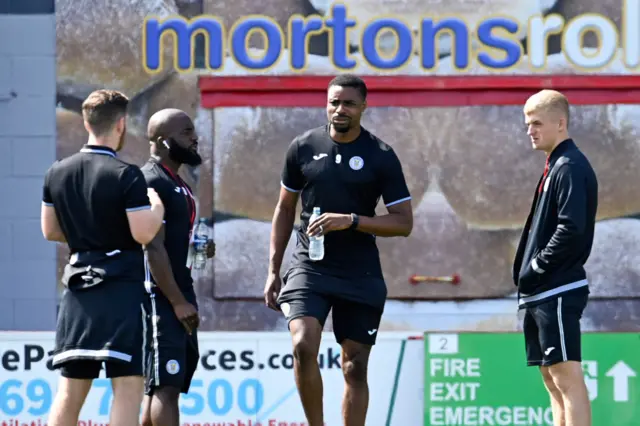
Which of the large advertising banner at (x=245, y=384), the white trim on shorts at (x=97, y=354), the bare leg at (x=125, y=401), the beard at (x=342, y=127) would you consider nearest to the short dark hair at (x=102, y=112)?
the white trim on shorts at (x=97, y=354)

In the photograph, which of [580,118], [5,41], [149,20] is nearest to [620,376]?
[580,118]

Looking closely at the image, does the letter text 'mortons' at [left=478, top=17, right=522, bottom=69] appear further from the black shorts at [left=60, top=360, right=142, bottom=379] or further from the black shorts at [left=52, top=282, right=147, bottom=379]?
the black shorts at [left=60, top=360, right=142, bottom=379]

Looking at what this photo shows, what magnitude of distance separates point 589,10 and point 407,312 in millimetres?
2945

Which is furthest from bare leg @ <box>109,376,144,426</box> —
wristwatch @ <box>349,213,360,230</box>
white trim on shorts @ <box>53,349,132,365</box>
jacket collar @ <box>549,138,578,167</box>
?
jacket collar @ <box>549,138,578,167</box>

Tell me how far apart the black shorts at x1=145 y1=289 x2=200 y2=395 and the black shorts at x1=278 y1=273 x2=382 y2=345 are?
630 millimetres

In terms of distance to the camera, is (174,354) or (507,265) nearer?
(174,354)

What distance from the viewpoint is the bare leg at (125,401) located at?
5.59 m

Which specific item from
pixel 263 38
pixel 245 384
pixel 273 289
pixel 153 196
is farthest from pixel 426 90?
pixel 153 196

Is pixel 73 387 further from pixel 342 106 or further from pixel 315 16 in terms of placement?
pixel 315 16

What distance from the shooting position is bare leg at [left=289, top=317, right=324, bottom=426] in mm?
6262

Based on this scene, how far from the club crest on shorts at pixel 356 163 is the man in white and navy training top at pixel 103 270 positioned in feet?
4.01

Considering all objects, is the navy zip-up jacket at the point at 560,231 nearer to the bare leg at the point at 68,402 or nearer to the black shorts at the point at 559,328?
the black shorts at the point at 559,328

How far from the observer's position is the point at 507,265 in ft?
34.6

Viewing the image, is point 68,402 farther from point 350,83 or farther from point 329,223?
point 350,83
